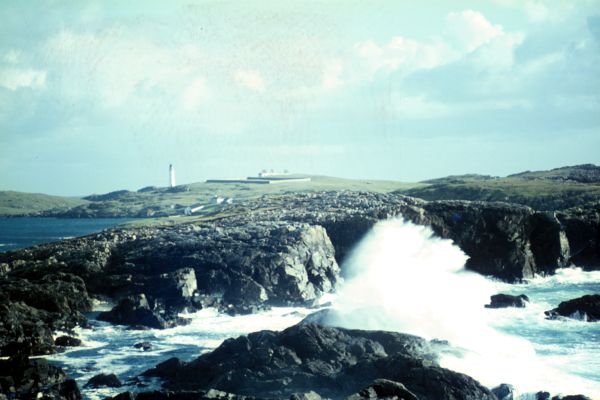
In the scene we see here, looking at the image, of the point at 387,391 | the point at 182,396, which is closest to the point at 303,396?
the point at 387,391

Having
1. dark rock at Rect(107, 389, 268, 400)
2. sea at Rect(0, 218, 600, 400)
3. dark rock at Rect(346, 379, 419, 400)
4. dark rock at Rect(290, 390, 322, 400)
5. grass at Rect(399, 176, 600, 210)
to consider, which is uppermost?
grass at Rect(399, 176, 600, 210)

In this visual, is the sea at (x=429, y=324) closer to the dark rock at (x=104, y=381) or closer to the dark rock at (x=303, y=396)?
the dark rock at (x=104, y=381)

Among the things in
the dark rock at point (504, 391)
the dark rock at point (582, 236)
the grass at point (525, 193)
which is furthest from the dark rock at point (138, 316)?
the grass at point (525, 193)

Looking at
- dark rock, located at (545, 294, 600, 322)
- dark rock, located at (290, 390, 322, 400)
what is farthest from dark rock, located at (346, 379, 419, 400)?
dark rock, located at (545, 294, 600, 322)

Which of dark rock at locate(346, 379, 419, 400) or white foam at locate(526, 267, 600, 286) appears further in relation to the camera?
white foam at locate(526, 267, 600, 286)

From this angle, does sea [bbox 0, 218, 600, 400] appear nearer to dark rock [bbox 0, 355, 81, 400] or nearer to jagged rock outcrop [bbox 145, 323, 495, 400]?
dark rock [bbox 0, 355, 81, 400]

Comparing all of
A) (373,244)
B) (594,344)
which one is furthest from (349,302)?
(594,344)
